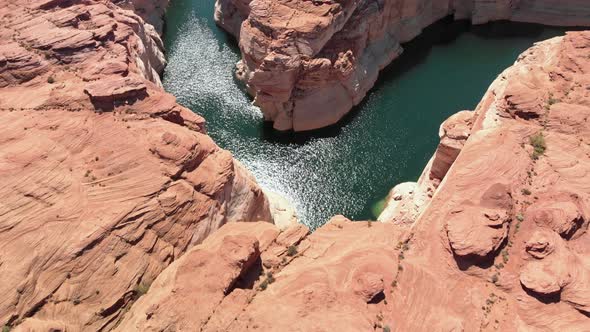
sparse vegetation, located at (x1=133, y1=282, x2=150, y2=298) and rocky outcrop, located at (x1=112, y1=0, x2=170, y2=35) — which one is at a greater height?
rocky outcrop, located at (x1=112, y1=0, x2=170, y2=35)

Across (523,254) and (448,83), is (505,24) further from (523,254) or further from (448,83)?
(523,254)

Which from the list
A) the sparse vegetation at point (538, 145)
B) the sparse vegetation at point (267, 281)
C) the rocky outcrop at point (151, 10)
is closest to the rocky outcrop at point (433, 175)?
the sparse vegetation at point (538, 145)

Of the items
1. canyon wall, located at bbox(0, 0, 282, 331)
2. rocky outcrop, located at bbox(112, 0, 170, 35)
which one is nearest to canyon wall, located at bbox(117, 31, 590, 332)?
canyon wall, located at bbox(0, 0, 282, 331)

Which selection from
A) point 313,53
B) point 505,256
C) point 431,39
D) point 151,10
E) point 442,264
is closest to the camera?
point 505,256

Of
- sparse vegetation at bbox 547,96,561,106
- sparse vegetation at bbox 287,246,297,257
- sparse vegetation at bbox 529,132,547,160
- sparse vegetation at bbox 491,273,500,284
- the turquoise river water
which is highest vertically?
sparse vegetation at bbox 547,96,561,106

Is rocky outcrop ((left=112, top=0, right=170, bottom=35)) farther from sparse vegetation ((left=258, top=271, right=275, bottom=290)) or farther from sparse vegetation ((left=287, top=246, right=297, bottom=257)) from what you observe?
sparse vegetation ((left=258, top=271, right=275, bottom=290))

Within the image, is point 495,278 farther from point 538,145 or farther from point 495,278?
point 538,145

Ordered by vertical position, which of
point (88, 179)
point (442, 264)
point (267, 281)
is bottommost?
point (442, 264)

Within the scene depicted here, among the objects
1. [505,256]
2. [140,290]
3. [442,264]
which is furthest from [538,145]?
[140,290]
